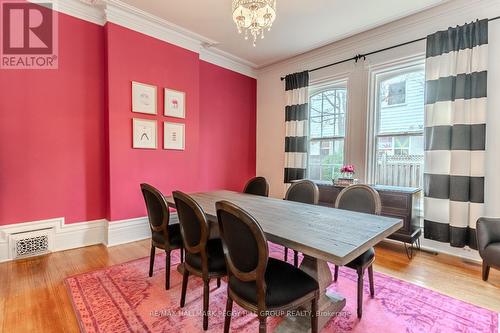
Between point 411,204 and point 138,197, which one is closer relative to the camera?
point 411,204

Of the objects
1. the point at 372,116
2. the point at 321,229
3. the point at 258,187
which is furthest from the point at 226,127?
the point at 321,229

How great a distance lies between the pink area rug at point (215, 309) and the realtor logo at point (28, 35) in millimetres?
2401

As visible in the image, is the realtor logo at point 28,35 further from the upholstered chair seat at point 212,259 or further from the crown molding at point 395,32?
the crown molding at point 395,32

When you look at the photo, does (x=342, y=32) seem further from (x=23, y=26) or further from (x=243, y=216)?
(x=23, y=26)

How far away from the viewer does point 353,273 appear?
2.49 meters

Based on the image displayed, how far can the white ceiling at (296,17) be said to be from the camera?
294 cm

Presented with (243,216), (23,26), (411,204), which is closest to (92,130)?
(23,26)

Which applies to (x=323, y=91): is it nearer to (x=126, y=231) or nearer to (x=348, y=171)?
(x=348, y=171)

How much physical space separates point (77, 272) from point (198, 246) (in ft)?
5.37

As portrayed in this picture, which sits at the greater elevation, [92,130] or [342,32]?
[342,32]

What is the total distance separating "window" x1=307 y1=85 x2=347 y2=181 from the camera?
13.2 ft

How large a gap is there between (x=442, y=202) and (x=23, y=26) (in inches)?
201

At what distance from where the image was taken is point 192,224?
5.55 ft

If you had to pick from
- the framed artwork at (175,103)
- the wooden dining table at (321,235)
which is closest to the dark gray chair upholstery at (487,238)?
the wooden dining table at (321,235)
